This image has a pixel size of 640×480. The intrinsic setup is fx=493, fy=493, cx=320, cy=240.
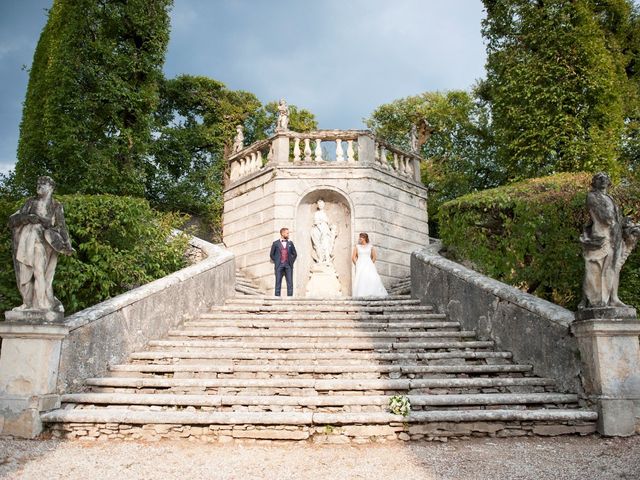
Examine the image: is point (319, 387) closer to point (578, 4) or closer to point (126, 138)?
point (126, 138)

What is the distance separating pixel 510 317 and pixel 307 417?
3.05m

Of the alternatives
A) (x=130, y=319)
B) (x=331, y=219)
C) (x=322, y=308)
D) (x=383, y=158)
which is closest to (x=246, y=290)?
(x=331, y=219)

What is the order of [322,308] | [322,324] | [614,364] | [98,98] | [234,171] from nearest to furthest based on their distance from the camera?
1. [614,364]
2. [322,324]
3. [322,308]
4. [98,98]
5. [234,171]

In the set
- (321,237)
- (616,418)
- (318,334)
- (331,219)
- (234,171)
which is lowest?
(616,418)

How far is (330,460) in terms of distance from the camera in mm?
3994

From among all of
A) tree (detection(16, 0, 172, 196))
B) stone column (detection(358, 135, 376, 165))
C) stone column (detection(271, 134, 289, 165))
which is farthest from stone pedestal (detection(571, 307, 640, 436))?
tree (detection(16, 0, 172, 196))

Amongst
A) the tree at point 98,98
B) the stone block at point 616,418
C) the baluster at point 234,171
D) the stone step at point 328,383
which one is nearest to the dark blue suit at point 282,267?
the tree at point 98,98

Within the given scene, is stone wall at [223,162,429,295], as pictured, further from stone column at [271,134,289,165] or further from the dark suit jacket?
the dark suit jacket

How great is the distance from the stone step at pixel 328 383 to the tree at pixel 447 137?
14.1 m

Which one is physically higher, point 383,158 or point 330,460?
point 383,158

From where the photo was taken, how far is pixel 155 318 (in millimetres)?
6820

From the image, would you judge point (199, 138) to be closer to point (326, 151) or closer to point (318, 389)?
point (326, 151)

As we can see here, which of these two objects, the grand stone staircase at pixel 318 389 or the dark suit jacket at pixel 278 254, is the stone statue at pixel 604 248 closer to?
the grand stone staircase at pixel 318 389

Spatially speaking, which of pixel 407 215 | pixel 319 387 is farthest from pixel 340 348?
pixel 407 215
